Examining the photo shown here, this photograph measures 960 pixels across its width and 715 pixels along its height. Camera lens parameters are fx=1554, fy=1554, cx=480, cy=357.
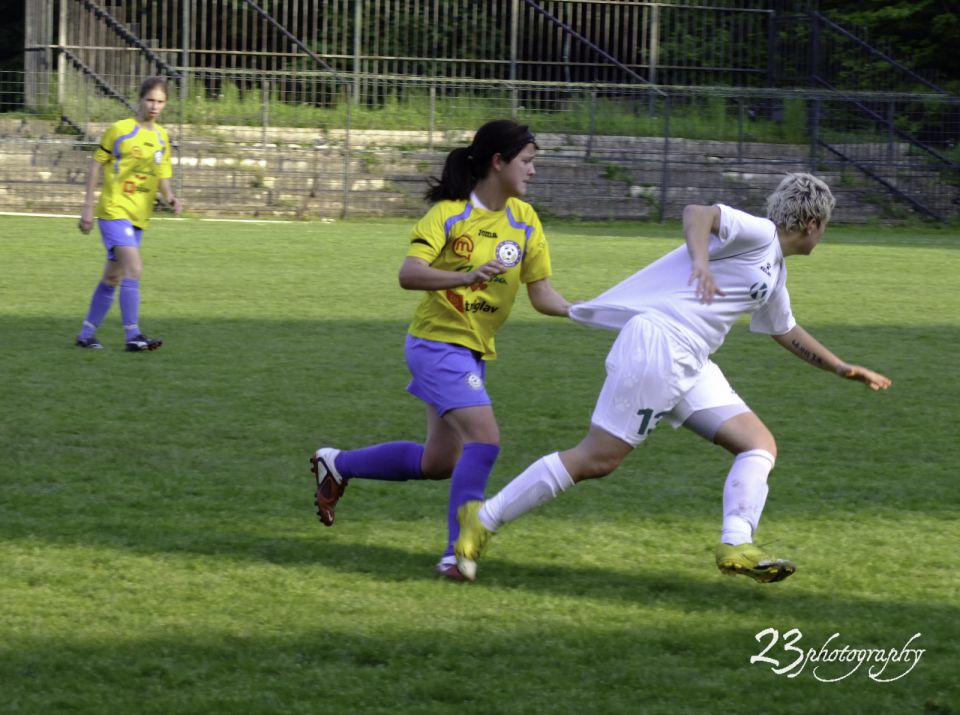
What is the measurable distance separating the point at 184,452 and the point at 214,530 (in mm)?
1611

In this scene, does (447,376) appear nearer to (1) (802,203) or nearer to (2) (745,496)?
(2) (745,496)

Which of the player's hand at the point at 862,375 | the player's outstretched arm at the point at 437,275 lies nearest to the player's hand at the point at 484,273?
the player's outstretched arm at the point at 437,275

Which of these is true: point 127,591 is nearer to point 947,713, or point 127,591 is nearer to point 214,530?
point 214,530

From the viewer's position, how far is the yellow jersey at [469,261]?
5473 mm

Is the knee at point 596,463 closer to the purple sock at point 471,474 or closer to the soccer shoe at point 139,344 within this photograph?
the purple sock at point 471,474

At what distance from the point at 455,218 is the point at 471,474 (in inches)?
35.6

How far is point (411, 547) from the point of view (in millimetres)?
5930

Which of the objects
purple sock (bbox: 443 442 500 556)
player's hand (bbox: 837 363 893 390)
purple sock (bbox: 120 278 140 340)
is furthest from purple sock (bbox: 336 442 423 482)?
purple sock (bbox: 120 278 140 340)

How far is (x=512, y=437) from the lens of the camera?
827cm

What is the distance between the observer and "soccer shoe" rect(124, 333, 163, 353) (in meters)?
11.0

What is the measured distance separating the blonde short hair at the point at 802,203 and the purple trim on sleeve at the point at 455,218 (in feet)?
3.52

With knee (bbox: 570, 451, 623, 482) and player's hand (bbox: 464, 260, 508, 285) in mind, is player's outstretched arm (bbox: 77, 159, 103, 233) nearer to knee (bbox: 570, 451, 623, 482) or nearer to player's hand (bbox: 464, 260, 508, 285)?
player's hand (bbox: 464, 260, 508, 285)

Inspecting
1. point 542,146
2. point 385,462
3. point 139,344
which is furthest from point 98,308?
point 542,146

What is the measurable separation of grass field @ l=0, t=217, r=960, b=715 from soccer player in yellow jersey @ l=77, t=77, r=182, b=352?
0.30m
